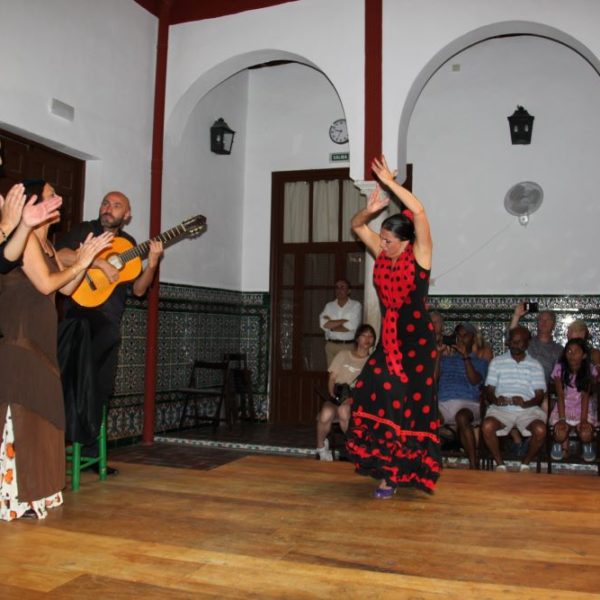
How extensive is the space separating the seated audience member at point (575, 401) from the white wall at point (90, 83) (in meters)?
3.84

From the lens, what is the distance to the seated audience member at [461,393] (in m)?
5.13

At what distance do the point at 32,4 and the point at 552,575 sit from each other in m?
4.95

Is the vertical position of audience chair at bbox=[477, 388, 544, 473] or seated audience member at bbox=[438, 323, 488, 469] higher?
seated audience member at bbox=[438, 323, 488, 469]

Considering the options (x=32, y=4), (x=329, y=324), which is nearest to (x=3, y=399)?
(x=32, y=4)

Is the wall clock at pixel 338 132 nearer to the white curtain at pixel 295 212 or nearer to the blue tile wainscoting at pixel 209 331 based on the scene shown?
the white curtain at pixel 295 212

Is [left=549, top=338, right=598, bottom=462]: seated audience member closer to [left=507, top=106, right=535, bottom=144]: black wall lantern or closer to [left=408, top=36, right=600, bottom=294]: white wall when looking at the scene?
[left=408, top=36, right=600, bottom=294]: white wall

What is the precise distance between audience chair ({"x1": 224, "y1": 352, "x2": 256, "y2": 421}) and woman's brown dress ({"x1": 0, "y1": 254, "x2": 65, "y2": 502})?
4.38 metres

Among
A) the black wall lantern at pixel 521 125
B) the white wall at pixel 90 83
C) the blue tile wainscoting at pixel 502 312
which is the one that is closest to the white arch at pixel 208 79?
the white wall at pixel 90 83

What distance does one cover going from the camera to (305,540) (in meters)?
2.65

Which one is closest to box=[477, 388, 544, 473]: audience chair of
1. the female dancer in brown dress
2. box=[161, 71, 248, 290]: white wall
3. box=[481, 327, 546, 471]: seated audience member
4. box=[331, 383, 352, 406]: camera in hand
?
box=[481, 327, 546, 471]: seated audience member

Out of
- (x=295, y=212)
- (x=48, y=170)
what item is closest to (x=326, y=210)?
(x=295, y=212)

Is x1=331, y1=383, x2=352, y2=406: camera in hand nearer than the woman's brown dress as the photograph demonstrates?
No

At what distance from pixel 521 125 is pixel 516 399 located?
3.23 m

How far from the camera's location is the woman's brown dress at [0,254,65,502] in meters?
2.85
